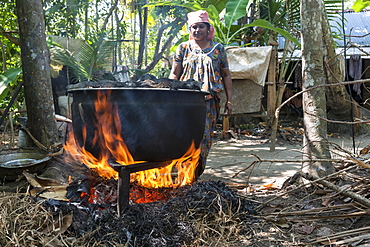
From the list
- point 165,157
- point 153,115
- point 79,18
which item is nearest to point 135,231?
point 165,157

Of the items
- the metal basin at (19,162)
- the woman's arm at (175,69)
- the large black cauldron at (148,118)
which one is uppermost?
the woman's arm at (175,69)

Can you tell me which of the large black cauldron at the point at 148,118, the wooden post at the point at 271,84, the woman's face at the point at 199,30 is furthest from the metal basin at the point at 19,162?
the wooden post at the point at 271,84

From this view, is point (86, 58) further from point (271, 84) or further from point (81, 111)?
point (81, 111)

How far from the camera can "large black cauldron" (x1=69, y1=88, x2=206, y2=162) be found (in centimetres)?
209

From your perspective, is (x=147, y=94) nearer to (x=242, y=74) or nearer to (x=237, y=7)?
(x=242, y=74)

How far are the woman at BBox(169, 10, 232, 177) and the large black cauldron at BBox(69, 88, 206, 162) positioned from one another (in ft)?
3.86

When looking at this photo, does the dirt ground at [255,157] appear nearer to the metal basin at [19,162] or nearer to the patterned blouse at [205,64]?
the patterned blouse at [205,64]

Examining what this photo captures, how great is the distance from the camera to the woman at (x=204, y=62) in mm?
3422

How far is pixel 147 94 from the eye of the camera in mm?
2098

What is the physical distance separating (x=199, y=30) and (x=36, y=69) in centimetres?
183

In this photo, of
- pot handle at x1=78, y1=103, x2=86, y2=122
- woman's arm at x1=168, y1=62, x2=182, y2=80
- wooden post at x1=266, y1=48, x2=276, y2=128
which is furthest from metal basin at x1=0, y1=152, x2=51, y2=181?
wooden post at x1=266, y1=48, x2=276, y2=128

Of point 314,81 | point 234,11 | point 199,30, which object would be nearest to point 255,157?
point 314,81

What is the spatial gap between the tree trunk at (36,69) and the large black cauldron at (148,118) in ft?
5.10

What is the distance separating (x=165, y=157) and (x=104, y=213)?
0.52 meters
